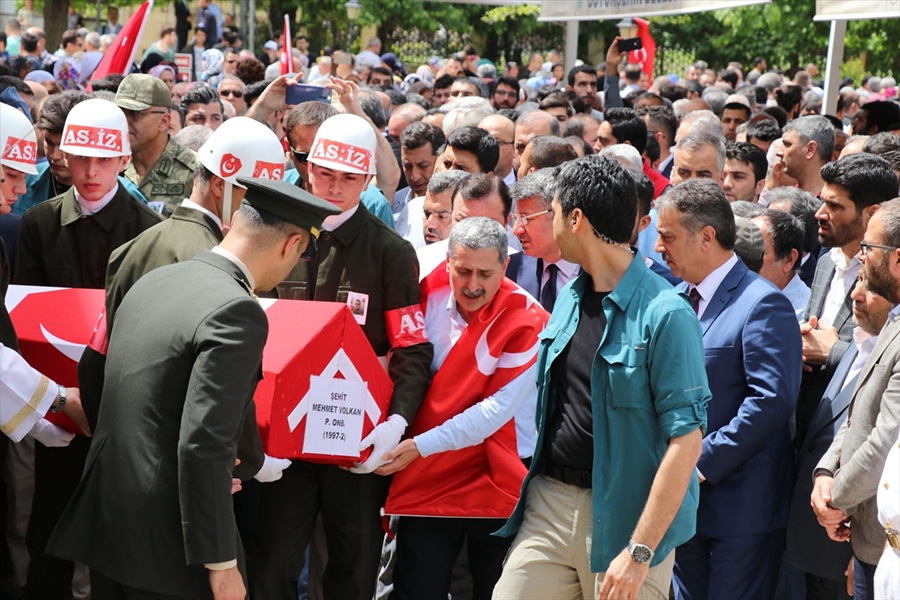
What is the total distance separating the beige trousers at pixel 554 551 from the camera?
12.2ft

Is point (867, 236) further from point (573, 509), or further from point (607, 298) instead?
point (573, 509)

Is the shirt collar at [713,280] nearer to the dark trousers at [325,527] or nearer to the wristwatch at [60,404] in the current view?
the dark trousers at [325,527]

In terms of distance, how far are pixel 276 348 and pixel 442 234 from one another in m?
2.00

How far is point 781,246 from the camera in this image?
5.34 m

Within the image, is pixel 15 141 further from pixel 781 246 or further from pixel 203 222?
pixel 781 246

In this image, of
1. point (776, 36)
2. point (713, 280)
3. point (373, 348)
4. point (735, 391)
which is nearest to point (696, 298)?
point (713, 280)

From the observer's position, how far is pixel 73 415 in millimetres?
4184

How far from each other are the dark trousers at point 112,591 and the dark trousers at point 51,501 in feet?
4.72

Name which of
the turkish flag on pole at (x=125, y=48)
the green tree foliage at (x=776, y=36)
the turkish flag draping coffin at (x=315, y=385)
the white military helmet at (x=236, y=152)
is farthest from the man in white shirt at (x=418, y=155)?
the green tree foliage at (x=776, y=36)

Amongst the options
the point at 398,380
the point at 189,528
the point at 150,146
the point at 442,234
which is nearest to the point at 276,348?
the point at 398,380

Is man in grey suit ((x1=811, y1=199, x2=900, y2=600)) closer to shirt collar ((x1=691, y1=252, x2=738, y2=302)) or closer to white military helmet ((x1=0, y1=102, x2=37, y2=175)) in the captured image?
shirt collar ((x1=691, y1=252, x2=738, y2=302))

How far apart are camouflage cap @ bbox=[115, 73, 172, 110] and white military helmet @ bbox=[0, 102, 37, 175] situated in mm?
1316

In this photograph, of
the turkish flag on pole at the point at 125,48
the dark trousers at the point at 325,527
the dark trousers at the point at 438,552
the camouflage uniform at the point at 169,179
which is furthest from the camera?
the turkish flag on pole at the point at 125,48

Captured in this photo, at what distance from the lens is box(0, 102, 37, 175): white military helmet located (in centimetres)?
506
